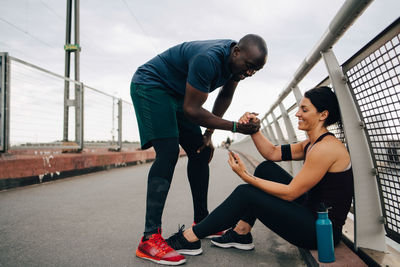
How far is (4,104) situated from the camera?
4859 millimetres

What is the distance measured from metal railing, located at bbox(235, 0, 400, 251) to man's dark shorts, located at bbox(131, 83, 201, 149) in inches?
43.2

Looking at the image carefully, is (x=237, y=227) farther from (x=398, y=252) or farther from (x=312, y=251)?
(x=398, y=252)

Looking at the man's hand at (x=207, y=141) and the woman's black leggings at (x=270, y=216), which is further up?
the man's hand at (x=207, y=141)

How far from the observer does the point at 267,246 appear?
2.38m

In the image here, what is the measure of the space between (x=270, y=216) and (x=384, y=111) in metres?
0.92

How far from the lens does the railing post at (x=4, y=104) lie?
15.9ft

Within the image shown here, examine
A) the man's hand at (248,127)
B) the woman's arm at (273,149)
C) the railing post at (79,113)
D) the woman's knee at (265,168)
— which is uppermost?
the railing post at (79,113)

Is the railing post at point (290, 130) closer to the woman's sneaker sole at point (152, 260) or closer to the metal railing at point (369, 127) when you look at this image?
the metal railing at point (369, 127)

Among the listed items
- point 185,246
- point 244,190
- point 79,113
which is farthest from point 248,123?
point 79,113

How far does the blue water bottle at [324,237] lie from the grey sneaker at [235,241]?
0.62m

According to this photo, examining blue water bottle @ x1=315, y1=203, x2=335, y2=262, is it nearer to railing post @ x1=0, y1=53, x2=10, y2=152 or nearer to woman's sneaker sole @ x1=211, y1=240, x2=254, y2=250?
woman's sneaker sole @ x1=211, y1=240, x2=254, y2=250

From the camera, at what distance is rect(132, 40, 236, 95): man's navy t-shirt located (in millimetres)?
1979

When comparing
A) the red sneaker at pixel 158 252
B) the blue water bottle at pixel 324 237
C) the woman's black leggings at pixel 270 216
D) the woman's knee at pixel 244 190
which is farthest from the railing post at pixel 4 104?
the blue water bottle at pixel 324 237

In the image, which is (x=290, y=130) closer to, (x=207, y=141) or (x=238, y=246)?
(x=207, y=141)
